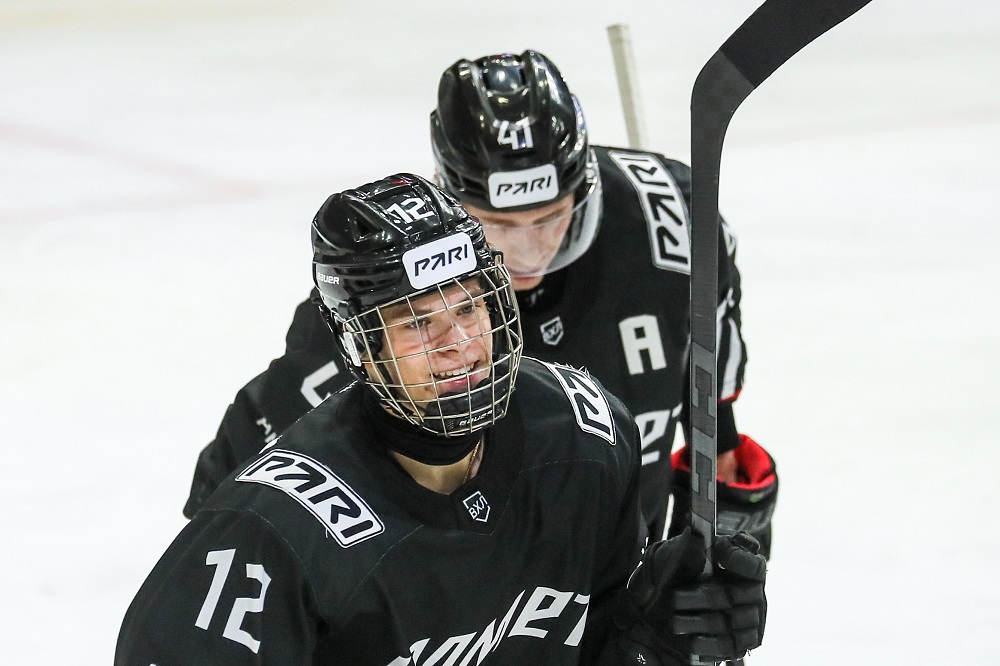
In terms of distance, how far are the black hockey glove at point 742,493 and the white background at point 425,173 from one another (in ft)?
1.14

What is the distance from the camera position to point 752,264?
443cm

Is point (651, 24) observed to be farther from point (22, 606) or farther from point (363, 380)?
point (363, 380)

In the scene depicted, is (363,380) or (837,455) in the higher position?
(363,380)

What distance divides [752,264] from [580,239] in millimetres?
2367

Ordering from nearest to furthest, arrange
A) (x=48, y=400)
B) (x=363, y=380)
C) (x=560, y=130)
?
(x=363, y=380) → (x=560, y=130) → (x=48, y=400)

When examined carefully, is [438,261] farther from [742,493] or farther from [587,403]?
[742,493]

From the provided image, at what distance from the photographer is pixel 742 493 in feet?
8.18

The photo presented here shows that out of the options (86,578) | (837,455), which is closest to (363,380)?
(86,578)

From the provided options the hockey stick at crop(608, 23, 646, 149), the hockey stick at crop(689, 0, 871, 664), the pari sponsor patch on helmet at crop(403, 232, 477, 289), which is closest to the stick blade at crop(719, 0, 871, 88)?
the hockey stick at crop(689, 0, 871, 664)

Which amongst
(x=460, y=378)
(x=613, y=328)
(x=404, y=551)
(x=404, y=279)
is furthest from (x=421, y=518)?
(x=613, y=328)

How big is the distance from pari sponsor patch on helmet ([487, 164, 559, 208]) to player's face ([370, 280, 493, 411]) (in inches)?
22.0

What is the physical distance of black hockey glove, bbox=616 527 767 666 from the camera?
1578mm

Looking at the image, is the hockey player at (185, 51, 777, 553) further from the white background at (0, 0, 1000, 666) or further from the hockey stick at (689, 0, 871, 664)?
the white background at (0, 0, 1000, 666)

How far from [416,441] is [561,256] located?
26.7 inches
